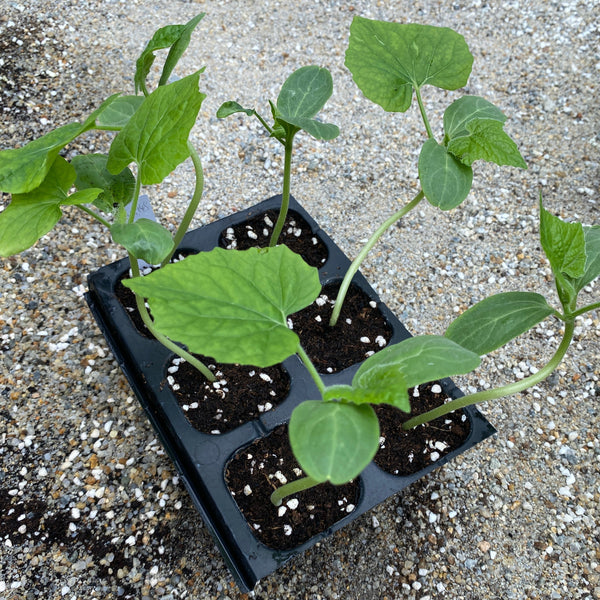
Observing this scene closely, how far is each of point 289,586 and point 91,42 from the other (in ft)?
5.14

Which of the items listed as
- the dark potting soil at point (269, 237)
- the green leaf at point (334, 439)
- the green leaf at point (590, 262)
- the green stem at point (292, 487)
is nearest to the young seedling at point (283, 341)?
the green leaf at point (334, 439)

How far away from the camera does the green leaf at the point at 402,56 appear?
2.90 feet

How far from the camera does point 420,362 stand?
1.90 ft

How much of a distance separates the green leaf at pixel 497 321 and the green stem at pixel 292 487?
26cm

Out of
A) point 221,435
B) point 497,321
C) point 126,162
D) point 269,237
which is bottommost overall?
point 221,435

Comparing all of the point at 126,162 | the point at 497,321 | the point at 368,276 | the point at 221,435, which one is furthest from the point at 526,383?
the point at 368,276

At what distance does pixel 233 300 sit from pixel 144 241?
0.45 feet

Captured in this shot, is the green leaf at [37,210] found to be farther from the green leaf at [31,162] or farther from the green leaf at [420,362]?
the green leaf at [420,362]

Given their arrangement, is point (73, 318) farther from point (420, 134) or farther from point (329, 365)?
point (420, 134)

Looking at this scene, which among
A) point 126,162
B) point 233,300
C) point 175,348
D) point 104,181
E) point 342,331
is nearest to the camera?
point 233,300

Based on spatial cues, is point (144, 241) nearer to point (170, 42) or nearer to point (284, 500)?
point (170, 42)

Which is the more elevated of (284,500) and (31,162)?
(31,162)

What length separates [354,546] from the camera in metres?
1.05

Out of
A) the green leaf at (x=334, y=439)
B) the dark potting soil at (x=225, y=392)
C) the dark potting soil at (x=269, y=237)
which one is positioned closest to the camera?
the green leaf at (x=334, y=439)
